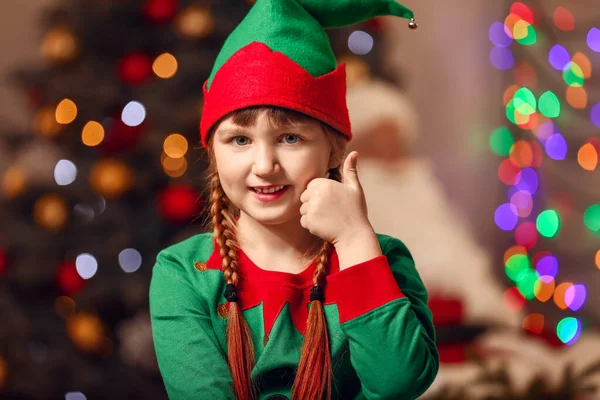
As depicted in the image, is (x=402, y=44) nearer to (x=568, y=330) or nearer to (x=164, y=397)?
(x=568, y=330)

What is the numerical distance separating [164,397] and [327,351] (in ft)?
4.42

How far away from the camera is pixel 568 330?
9.27 feet

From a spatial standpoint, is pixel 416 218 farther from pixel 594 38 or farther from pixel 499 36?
pixel 594 38

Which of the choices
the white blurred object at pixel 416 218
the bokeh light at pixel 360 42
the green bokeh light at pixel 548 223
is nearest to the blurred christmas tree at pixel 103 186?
the bokeh light at pixel 360 42

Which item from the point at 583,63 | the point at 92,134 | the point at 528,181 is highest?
the point at 583,63

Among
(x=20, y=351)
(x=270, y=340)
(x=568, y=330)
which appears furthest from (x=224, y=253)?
(x=568, y=330)

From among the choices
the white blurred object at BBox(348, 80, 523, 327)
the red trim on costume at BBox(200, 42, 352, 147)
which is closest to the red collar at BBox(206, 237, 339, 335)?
the red trim on costume at BBox(200, 42, 352, 147)

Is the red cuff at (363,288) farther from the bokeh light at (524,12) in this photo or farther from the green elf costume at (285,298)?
the bokeh light at (524,12)

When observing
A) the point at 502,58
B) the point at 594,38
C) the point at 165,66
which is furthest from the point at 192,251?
the point at 594,38

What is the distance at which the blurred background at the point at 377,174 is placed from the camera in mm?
2262

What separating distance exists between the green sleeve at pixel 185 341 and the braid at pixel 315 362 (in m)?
0.11

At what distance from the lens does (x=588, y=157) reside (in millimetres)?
2865

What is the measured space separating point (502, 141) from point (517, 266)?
52 cm

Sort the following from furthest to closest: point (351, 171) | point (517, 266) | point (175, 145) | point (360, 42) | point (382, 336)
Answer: point (517, 266) → point (360, 42) → point (175, 145) → point (351, 171) → point (382, 336)
